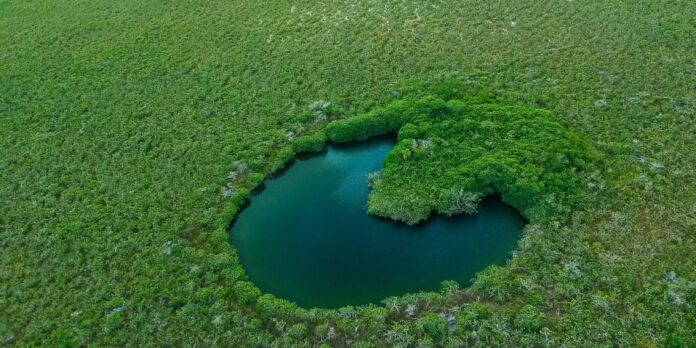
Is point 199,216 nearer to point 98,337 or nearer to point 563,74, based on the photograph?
point 98,337

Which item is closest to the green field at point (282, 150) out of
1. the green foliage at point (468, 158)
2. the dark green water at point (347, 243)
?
the green foliage at point (468, 158)

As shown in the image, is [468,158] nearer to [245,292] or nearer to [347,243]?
[347,243]

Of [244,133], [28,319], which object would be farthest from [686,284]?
[28,319]

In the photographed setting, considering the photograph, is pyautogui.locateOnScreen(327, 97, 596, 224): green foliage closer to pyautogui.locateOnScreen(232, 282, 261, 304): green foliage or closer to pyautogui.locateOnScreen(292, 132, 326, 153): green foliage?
pyautogui.locateOnScreen(292, 132, 326, 153): green foliage

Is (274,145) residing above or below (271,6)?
below

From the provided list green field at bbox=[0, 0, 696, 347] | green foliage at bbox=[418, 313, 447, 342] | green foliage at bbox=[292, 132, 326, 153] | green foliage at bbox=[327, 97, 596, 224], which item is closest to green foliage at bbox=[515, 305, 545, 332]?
green field at bbox=[0, 0, 696, 347]

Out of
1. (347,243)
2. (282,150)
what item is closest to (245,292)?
(347,243)
